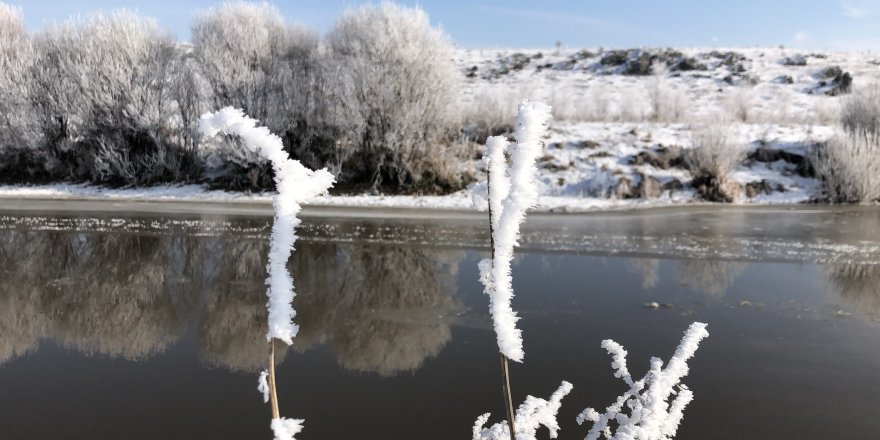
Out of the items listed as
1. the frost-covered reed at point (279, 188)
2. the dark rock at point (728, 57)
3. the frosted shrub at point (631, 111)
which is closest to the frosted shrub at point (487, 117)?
the frosted shrub at point (631, 111)

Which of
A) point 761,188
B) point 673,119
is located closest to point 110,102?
point 761,188

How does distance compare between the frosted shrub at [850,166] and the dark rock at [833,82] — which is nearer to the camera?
the frosted shrub at [850,166]

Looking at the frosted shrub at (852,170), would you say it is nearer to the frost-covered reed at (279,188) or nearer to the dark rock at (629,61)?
the frost-covered reed at (279,188)

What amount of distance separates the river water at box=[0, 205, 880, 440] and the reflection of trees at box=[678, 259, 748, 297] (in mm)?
Answer: 58

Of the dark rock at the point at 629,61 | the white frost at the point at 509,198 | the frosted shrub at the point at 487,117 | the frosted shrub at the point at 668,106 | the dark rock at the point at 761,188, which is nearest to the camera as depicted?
the white frost at the point at 509,198

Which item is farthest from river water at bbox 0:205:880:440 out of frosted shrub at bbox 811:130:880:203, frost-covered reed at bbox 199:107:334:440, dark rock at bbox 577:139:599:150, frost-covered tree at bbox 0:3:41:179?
frost-covered tree at bbox 0:3:41:179

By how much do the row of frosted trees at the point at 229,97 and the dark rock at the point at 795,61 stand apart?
33.9 metres

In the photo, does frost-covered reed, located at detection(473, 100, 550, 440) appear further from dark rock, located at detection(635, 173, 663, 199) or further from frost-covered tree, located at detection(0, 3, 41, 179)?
frost-covered tree, located at detection(0, 3, 41, 179)

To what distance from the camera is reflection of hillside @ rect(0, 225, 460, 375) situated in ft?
Result: 21.2

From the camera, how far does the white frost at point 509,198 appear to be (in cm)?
141

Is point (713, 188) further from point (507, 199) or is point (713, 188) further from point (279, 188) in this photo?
point (279, 188)

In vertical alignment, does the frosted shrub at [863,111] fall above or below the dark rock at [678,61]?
below

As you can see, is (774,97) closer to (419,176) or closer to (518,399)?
(419,176)

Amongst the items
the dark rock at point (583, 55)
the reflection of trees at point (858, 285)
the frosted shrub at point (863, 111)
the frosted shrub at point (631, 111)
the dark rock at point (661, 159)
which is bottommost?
the reflection of trees at point (858, 285)
